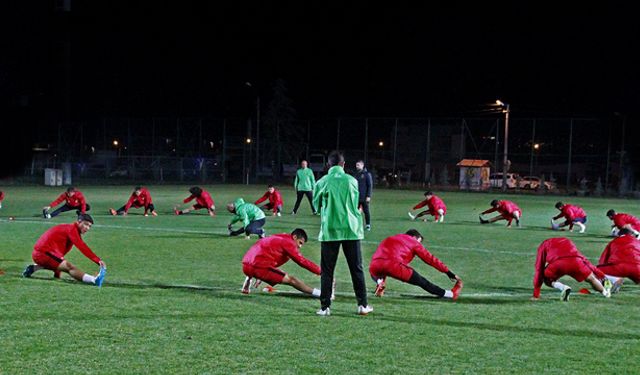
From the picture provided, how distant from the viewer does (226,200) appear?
3472 cm

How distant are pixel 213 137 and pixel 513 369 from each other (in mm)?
69215

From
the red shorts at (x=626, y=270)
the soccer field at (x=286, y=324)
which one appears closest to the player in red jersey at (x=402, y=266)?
the soccer field at (x=286, y=324)

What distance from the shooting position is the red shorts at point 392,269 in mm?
9688

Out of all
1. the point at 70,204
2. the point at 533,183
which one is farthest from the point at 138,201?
the point at 533,183

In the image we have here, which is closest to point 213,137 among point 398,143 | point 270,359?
point 398,143

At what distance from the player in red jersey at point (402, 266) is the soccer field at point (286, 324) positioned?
0.18 metres

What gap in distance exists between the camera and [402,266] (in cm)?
973

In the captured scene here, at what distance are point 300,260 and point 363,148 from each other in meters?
56.0

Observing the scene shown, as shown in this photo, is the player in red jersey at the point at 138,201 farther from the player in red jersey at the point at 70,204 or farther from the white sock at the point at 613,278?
the white sock at the point at 613,278

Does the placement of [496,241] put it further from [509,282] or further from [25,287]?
[25,287]

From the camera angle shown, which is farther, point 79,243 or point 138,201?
point 138,201

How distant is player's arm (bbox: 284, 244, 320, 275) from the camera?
944 cm

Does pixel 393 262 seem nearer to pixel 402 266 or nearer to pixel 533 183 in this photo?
pixel 402 266

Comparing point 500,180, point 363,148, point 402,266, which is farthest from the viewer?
point 363,148
